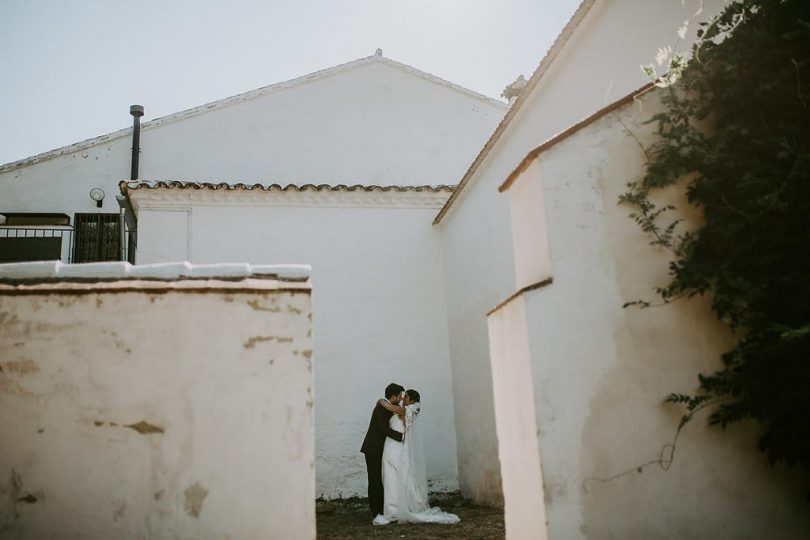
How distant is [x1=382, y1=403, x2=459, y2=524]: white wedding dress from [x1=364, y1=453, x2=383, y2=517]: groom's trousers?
0.10 metres

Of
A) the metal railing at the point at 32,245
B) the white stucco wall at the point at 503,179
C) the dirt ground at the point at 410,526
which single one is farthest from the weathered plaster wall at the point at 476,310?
the metal railing at the point at 32,245

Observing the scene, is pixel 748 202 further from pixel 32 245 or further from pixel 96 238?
pixel 32 245

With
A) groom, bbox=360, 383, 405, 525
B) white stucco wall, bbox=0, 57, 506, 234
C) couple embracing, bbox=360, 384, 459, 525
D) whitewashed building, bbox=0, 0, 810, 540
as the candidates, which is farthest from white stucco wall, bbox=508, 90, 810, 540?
white stucco wall, bbox=0, 57, 506, 234

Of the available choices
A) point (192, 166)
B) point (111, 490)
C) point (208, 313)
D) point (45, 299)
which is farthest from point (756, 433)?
point (192, 166)

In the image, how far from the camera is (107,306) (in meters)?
4.15

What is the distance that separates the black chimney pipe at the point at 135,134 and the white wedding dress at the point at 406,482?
857 cm

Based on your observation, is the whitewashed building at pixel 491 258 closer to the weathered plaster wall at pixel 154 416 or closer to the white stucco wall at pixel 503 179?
the white stucco wall at pixel 503 179

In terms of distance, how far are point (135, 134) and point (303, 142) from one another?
379 cm

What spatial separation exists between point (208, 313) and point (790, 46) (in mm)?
4306

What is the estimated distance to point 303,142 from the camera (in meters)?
14.0

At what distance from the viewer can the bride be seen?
856 centimetres

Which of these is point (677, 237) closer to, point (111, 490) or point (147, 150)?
point (111, 490)

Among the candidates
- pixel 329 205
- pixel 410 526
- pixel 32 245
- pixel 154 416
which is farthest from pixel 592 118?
pixel 32 245

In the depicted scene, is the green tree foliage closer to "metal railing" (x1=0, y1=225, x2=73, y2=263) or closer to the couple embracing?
the couple embracing
